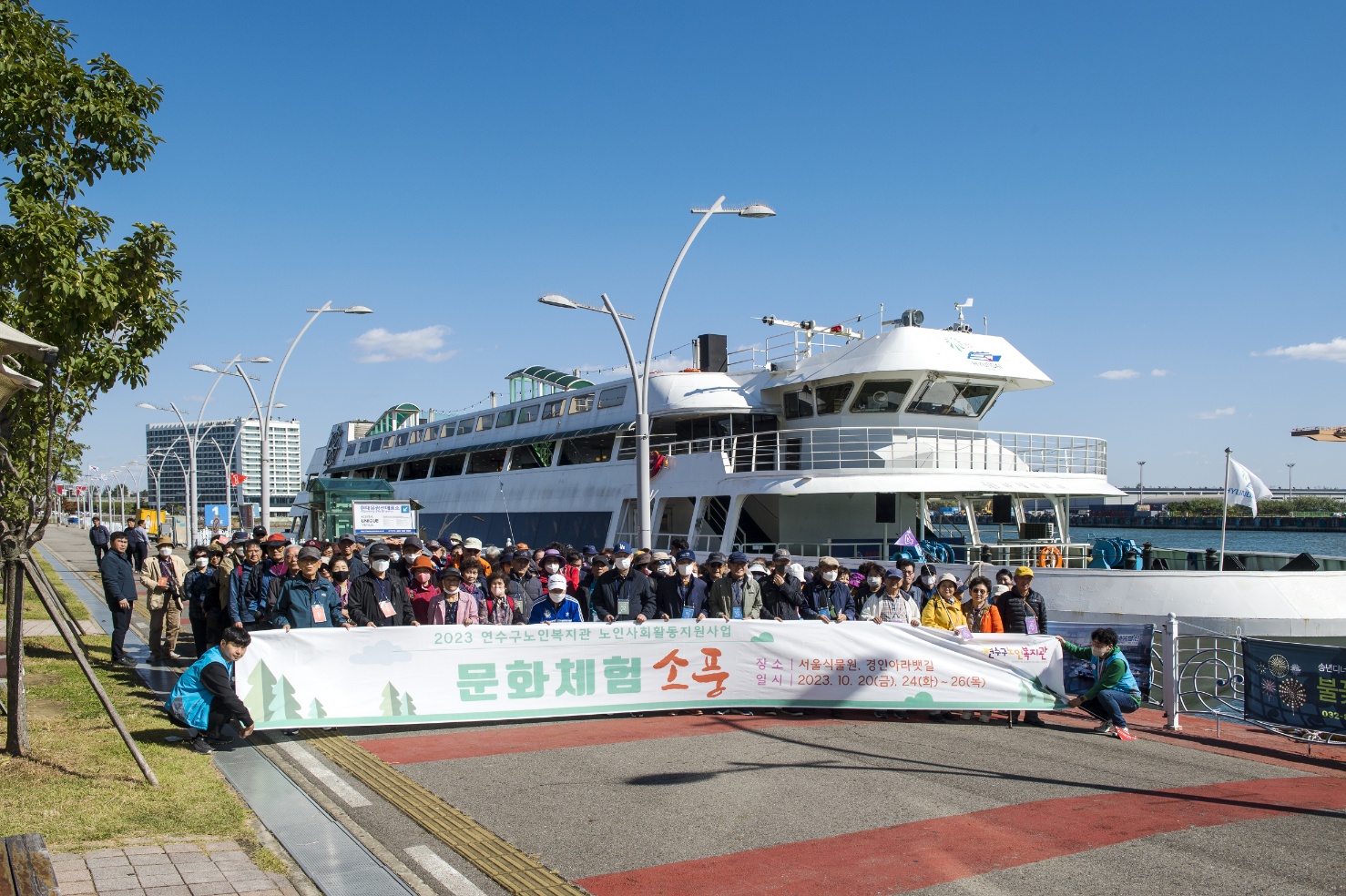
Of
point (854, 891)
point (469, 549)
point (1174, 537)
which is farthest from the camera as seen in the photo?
point (1174, 537)

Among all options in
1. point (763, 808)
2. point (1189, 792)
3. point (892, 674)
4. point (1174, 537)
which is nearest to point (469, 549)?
point (892, 674)

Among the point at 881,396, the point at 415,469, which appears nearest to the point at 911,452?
the point at 881,396

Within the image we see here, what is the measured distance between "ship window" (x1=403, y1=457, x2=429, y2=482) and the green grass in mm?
28402

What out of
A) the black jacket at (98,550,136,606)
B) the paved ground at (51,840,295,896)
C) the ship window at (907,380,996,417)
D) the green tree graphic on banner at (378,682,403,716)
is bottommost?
the paved ground at (51,840,295,896)

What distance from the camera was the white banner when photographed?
31.1 ft

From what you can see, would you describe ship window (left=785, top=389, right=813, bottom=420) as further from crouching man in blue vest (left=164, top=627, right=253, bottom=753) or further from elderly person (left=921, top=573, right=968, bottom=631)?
crouching man in blue vest (left=164, top=627, right=253, bottom=753)

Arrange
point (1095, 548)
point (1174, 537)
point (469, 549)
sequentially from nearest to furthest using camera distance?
point (469, 549) < point (1095, 548) < point (1174, 537)

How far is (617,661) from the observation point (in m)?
10.1

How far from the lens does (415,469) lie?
3947 centimetres

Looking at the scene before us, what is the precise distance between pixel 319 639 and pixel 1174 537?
105655 millimetres

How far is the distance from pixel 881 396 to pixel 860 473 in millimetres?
2625

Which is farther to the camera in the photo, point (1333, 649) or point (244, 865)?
point (1333, 649)

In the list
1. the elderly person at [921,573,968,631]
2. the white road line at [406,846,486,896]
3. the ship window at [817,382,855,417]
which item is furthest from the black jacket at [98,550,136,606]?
the ship window at [817,382,855,417]

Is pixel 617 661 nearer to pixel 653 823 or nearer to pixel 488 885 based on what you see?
pixel 653 823
